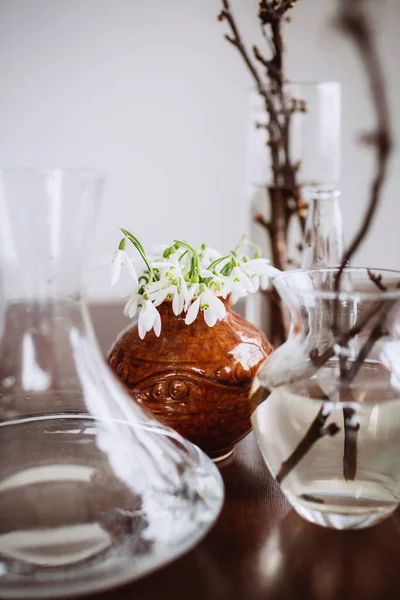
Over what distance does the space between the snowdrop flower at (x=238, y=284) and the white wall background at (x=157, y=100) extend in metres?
1.41

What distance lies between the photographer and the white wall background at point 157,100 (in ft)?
6.22

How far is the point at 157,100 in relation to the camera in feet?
6.43

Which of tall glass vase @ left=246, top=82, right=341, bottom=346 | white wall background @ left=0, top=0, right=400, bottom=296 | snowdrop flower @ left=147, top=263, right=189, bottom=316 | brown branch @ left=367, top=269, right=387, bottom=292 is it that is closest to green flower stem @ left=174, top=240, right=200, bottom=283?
snowdrop flower @ left=147, top=263, right=189, bottom=316

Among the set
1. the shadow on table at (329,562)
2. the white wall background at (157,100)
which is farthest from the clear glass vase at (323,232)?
the white wall background at (157,100)

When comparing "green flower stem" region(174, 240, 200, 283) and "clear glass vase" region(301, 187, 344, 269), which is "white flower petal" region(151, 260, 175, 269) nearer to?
"green flower stem" region(174, 240, 200, 283)

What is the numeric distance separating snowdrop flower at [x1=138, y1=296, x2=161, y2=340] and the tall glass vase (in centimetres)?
33

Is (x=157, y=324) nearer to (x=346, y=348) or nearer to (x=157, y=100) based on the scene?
(x=346, y=348)

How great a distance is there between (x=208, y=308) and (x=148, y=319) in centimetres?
4

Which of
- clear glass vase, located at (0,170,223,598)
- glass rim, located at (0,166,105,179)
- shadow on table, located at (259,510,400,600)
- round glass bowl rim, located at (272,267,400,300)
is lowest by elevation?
shadow on table, located at (259,510,400,600)

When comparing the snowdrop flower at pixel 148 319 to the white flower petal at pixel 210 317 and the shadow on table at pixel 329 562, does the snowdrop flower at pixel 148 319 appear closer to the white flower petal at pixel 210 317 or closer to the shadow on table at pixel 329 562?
the white flower petal at pixel 210 317

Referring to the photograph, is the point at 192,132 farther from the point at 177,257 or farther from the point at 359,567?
the point at 359,567

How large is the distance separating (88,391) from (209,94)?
1.62m

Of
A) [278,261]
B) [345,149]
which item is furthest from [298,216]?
[345,149]

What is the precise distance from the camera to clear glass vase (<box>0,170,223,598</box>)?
0.39 m
